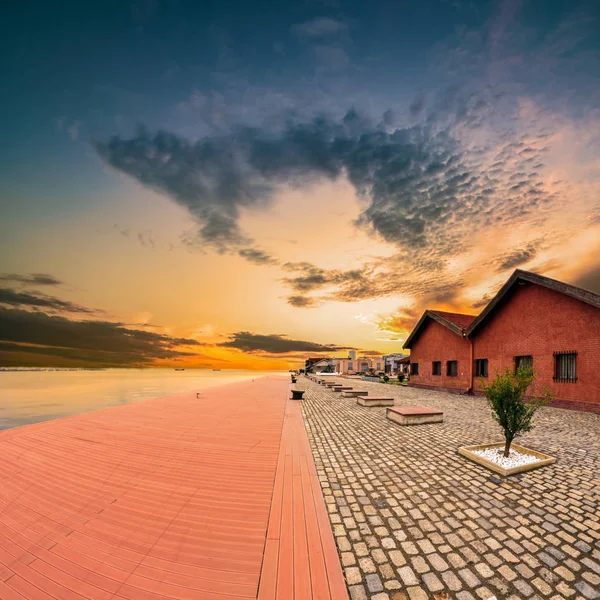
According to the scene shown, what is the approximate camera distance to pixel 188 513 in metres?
4.32

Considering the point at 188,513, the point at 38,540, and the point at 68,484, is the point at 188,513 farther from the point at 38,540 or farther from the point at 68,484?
the point at 68,484

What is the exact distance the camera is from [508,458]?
6.28 m

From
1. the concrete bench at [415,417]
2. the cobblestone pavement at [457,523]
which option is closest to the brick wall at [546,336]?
the concrete bench at [415,417]

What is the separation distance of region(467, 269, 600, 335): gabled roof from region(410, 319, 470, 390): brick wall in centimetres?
245

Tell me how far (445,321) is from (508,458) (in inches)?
719

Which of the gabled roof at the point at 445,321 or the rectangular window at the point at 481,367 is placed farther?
the gabled roof at the point at 445,321

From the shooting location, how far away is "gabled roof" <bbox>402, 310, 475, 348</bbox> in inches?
876

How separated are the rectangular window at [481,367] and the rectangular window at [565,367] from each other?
194 inches

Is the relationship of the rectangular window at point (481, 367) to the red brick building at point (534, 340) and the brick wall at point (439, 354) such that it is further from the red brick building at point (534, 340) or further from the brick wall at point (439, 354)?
the brick wall at point (439, 354)

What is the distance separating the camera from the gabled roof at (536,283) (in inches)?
518

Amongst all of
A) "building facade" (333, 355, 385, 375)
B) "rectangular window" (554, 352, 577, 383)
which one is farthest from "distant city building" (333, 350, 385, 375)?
"rectangular window" (554, 352, 577, 383)

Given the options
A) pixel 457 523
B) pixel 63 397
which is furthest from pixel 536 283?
pixel 63 397

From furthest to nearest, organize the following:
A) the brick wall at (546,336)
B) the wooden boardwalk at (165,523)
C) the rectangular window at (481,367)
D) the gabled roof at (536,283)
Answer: the rectangular window at (481,367) < the brick wall at (546,336) < the gabled roof at (536,283) < the wooden boardwalk at (165,523)

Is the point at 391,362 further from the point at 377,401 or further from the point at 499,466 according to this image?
the point at 499,466
